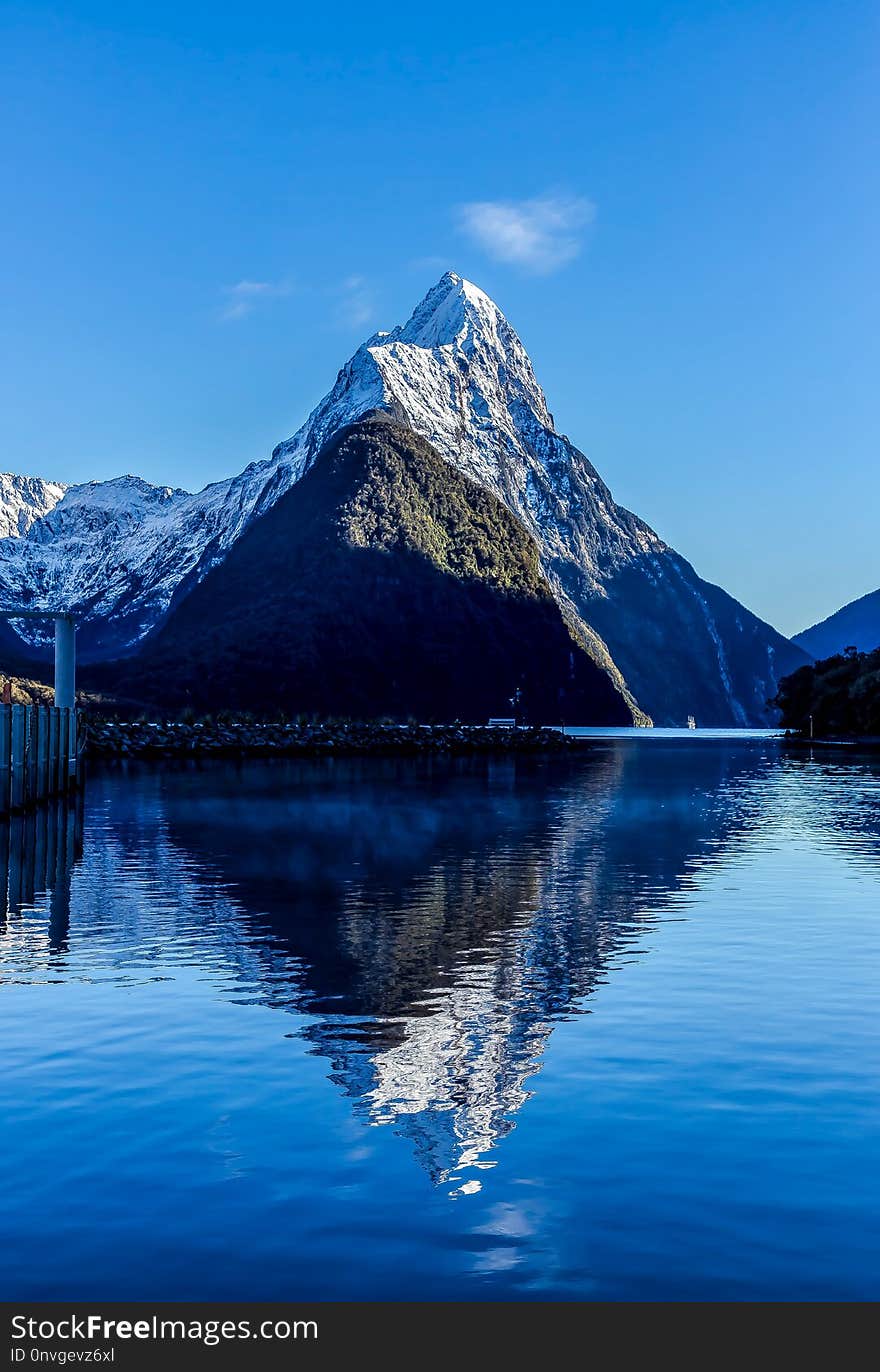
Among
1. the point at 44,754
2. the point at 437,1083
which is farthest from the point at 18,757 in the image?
the point at 437,1083

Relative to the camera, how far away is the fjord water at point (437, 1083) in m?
11.3

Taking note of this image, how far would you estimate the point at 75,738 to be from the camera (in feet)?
277

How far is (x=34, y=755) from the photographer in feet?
214

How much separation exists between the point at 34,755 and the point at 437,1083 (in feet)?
170

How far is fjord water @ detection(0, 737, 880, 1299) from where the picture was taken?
11.3 metres

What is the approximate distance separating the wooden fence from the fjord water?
16601mm

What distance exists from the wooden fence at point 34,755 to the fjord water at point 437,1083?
16.6 meters

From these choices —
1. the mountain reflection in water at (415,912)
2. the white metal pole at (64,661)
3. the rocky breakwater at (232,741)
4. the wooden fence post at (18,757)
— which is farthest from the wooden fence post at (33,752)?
the rocky breakwater at (232,741)

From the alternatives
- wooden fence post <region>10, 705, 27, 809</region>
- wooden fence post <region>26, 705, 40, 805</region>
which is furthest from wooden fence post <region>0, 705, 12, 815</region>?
wooden fence post <region>26, 705, 40, 805</region>

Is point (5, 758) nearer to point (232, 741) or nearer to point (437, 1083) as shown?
point (437, 1083)

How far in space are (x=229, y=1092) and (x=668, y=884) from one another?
81.4 ft

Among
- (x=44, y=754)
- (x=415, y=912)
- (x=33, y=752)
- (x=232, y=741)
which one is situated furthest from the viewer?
(x=232, y=741)

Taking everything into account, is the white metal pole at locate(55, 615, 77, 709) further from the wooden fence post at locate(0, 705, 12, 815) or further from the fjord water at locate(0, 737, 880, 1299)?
the fjord water at locate(0, 737, 880, 1299)

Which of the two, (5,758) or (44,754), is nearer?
(5,758)
